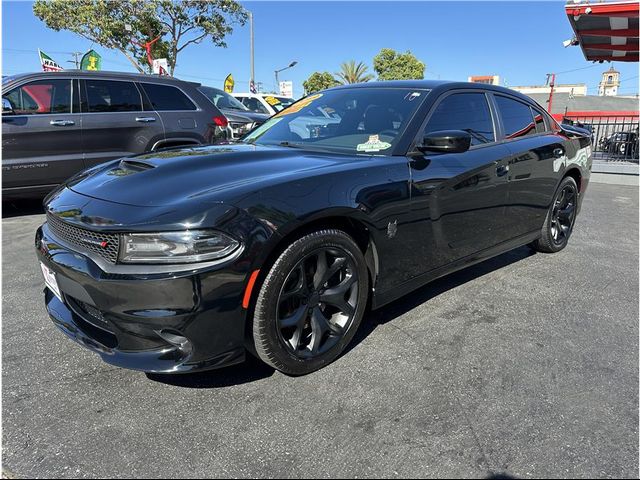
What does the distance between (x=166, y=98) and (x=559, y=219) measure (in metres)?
5.17

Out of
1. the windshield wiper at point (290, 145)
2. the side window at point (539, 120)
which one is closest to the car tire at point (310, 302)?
the windshield wiper at point (290, 145)

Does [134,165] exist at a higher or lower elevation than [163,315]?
higher

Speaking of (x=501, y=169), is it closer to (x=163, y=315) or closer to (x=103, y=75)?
(x=163, y=315)

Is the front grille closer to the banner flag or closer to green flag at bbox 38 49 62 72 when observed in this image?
green flag at bbox 38 49 62 72

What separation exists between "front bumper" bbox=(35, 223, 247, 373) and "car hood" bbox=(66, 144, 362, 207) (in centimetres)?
36

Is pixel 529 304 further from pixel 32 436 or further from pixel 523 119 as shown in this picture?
pixel 32 436

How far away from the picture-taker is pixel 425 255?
2.82 meters

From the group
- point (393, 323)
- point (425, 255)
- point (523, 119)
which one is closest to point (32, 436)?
point (393, 323)

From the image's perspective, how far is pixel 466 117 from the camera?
128 inches

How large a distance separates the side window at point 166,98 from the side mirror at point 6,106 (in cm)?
156

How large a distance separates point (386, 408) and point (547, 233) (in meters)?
3.12

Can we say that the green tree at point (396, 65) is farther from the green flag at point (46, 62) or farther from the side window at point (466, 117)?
the side window at point (466, 117)

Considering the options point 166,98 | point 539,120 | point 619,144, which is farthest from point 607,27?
point 166,98

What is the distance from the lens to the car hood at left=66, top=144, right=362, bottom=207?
203cm
